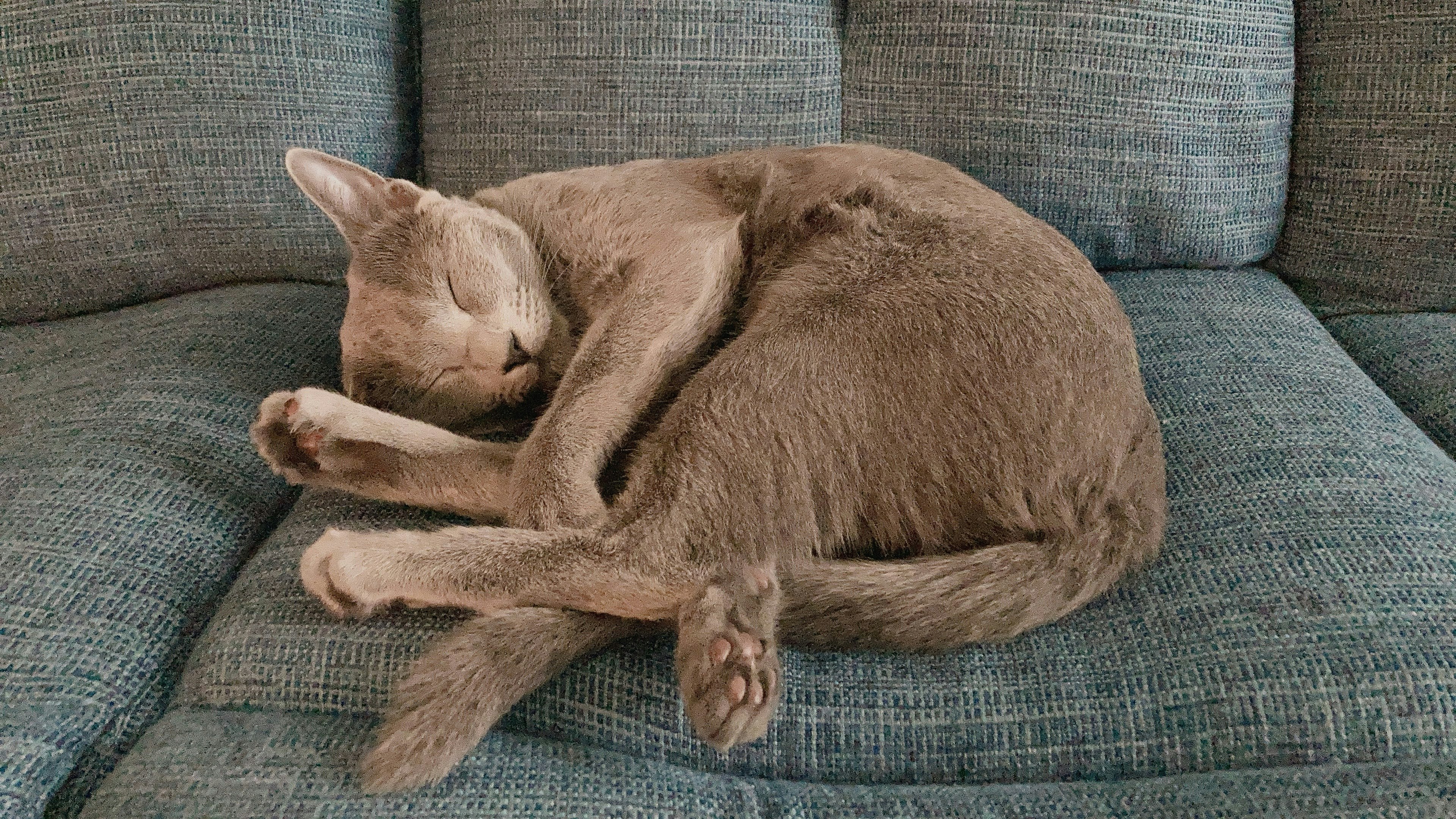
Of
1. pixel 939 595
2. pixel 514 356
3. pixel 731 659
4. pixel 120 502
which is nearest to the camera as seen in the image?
pixel 731 659

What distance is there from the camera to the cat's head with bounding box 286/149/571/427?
3.91 feet

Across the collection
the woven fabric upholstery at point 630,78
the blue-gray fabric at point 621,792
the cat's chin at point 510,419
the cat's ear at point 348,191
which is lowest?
the blue-gray fabric at point 621,792

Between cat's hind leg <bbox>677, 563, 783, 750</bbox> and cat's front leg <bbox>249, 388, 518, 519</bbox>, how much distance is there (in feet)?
1.26

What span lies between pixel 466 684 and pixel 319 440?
1.56 feet

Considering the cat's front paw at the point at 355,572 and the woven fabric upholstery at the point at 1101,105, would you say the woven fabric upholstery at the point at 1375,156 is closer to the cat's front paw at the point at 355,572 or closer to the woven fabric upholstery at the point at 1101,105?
the woven fabric upholstery at the point at 1101,105

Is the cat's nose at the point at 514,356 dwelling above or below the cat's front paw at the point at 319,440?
above

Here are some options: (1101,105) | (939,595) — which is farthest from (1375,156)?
(939,595)

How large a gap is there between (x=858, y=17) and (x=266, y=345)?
131 centimetres

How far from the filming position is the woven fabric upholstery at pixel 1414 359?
1323mm

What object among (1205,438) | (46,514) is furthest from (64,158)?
(1205,438)

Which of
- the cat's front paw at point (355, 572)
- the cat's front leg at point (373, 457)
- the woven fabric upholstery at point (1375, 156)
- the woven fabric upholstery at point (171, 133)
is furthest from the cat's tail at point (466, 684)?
the woven fabric upholstery at point (1375, 156)

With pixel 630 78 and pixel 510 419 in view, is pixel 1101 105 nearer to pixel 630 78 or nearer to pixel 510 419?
pixel 630 78

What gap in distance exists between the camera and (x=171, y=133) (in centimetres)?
157

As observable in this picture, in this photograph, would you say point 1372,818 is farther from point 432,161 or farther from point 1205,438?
point 432,161
